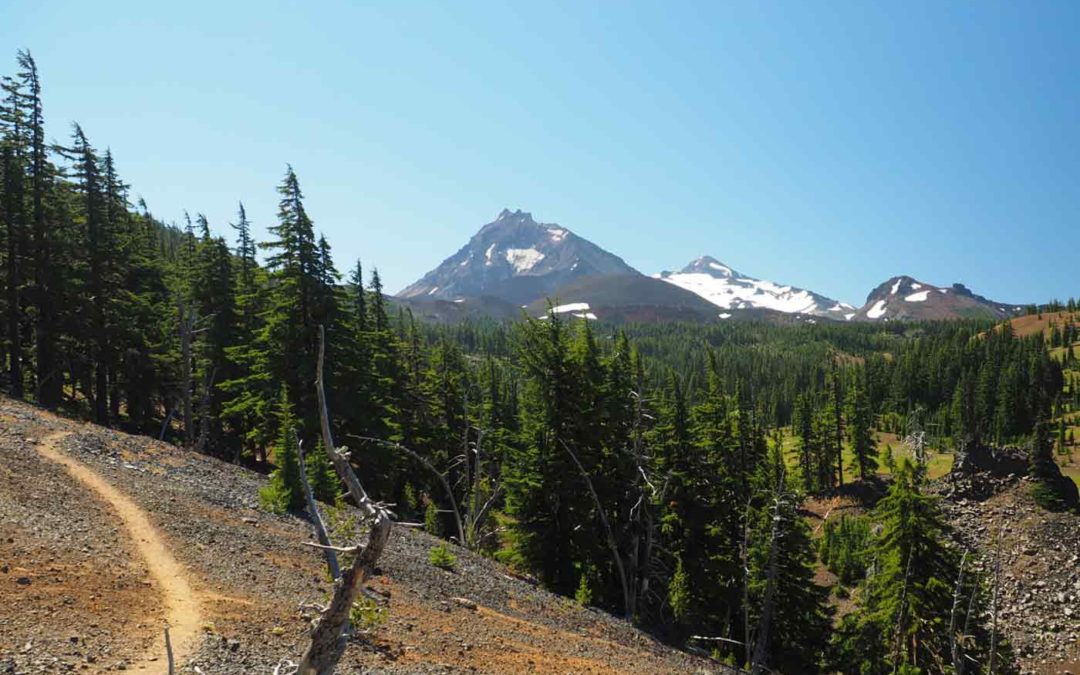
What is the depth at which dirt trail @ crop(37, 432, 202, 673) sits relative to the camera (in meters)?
9.20

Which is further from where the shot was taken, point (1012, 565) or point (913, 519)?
point (1012, 565)

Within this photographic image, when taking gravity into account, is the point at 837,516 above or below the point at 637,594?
below

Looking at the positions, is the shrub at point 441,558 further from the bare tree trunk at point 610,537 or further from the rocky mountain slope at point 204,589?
the bare tree trunk at point 610,537

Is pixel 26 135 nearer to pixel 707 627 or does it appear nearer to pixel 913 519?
pixel 707 627

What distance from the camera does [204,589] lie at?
37.9ft

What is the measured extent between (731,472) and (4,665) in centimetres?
2720

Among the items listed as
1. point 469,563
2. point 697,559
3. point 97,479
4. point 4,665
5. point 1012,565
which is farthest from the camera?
point 1012,565

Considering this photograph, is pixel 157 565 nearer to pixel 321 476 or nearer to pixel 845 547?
pixel 321 476

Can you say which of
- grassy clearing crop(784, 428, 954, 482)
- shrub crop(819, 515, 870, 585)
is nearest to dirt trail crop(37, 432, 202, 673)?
shrub crop(819, 515, 870, 585)

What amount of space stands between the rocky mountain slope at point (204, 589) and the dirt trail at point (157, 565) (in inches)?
1.9

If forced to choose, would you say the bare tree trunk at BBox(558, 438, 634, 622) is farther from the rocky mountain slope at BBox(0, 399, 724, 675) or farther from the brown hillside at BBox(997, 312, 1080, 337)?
the brown hillside at BBox(997, 312, 1080, 337)

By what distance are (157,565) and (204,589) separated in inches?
56.0

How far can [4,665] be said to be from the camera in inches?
299

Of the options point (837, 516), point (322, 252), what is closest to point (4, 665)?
point (322, 252)
